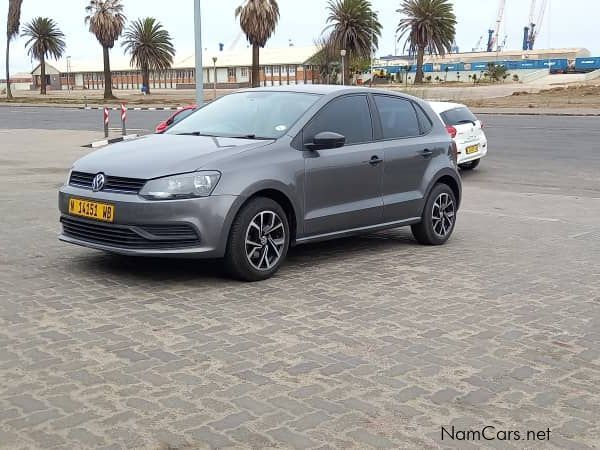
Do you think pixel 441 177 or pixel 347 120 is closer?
pixel 347 120

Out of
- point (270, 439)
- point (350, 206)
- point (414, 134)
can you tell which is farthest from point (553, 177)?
point (270, 439)

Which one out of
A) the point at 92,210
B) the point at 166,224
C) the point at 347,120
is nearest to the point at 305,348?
the point at 166,224

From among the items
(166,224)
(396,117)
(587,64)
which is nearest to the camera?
(166,224)

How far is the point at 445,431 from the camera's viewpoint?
372cm

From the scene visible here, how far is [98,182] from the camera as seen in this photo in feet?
20.6

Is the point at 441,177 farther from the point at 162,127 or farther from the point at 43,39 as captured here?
the point at 43,39

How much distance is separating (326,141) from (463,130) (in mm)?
9246

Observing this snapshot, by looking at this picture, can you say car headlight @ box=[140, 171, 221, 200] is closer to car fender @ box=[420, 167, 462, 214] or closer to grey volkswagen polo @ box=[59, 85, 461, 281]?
grey volkswagen polo @ box=[59, 85, 461, 281]

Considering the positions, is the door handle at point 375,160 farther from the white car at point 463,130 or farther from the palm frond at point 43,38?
the palm frond at point 43,38

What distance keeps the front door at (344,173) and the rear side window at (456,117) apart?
781 centimetres

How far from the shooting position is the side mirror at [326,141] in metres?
6.78

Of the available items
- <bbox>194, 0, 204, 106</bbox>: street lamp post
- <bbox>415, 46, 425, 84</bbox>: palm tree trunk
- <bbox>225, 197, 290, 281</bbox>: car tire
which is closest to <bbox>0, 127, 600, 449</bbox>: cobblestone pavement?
<bbox>225, 197, 290, 281</bbox>: car tire

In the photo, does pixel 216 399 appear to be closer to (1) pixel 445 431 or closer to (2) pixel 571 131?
(1) pixel 445 431

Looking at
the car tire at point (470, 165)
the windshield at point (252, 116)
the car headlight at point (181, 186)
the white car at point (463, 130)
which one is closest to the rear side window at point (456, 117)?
the white car at point (463, 130)
